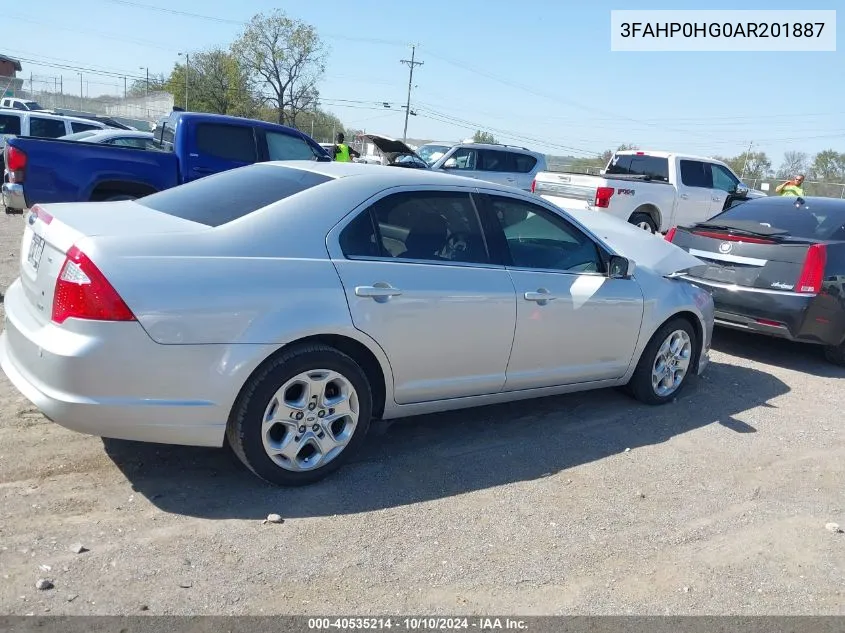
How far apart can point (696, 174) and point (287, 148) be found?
26.3 ft

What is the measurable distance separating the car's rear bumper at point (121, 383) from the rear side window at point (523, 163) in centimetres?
1443

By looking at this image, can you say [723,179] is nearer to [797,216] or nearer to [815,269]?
[797,216]

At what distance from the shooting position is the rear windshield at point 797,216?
275 inches

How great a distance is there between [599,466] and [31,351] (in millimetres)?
3104

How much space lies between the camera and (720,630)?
2889 millimetres

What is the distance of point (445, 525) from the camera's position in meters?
3.45

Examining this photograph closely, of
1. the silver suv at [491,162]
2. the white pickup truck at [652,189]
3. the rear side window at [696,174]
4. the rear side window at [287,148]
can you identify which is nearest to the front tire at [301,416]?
the rear side window at [287,148]

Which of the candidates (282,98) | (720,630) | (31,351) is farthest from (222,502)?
(282,98)

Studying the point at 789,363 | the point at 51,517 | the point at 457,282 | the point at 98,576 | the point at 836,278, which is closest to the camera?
the point at 98,576

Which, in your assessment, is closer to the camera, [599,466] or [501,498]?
[501,498]

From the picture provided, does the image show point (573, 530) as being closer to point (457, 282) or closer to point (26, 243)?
point (457, 282)

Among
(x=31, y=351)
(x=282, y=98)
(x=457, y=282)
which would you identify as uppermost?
(x=282, y=98)

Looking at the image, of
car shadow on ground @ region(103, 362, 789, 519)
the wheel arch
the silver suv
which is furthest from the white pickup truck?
the wheel arch

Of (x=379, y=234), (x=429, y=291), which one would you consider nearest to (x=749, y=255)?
(x=429, y=291)
